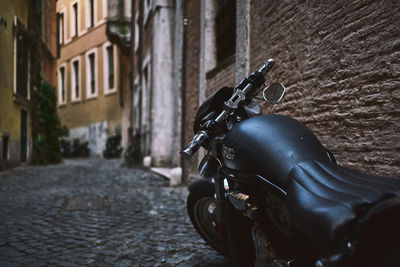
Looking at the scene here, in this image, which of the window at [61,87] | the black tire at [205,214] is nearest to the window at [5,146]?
the black tire at [205,214]

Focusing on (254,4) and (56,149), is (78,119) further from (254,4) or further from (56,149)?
(254,4)

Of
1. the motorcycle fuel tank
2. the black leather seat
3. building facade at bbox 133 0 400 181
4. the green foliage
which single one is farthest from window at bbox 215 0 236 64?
the green foliage

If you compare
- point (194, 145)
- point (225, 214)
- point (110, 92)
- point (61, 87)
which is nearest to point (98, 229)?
point (225, 214)

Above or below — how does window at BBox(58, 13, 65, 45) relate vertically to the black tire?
above

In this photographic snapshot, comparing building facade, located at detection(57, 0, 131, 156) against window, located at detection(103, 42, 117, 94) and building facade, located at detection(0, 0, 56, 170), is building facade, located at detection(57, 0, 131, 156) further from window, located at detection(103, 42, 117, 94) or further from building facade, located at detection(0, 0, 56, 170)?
building facade, located at detection(0, 0, 56, 170)

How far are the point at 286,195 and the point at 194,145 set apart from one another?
61 centimetres

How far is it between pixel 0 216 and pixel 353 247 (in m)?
4.30

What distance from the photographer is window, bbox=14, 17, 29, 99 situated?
463 inches

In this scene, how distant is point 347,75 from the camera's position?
10.5 feet

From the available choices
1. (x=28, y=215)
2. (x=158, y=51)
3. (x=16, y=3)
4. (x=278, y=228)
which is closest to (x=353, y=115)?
(x=278, y=228)

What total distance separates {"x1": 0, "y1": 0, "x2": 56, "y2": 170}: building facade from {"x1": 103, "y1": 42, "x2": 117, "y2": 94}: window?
6.27m

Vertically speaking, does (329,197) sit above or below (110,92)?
below

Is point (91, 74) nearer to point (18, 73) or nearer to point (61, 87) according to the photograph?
point (61, 87)

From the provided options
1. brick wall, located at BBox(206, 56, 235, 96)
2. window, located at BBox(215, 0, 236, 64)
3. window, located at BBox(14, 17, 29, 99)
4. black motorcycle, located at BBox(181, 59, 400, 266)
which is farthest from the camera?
window, located at BBox(14, 17, 29, 99)
